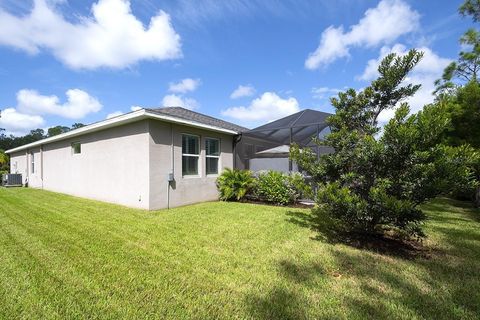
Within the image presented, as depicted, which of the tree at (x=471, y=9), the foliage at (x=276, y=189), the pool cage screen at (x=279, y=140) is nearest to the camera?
the foliage at (x=276, y=189)

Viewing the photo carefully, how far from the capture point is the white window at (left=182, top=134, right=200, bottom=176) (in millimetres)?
8398

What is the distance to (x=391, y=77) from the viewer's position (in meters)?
4.43

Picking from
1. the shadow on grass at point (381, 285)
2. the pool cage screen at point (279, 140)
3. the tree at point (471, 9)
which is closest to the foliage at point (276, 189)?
the pool cage screen at point (279, 140)

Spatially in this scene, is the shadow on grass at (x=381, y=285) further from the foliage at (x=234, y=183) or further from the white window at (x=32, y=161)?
the white window at (x=32, y=161)

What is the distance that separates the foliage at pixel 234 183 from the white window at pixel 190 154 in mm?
1196

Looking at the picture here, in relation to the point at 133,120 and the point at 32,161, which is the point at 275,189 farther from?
the point at 32,161

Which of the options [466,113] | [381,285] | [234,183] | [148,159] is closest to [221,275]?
[381,285]

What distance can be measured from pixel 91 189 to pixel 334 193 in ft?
30.3

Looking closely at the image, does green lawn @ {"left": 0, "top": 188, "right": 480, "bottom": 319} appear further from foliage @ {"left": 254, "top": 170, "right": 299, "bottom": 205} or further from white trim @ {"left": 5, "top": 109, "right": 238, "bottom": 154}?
foliage @ {"left": 254, "top": 170, "right": 299, "bottom": 205}

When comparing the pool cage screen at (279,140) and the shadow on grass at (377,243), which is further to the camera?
the pool cage screen at (279,140)

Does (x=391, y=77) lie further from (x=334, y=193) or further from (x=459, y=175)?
(x=334, y=193)

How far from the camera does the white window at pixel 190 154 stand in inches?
331

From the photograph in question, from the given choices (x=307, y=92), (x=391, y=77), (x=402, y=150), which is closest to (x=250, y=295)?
(x=402, y=150)

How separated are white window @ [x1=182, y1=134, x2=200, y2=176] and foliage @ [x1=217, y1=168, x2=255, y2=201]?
3.92ft
